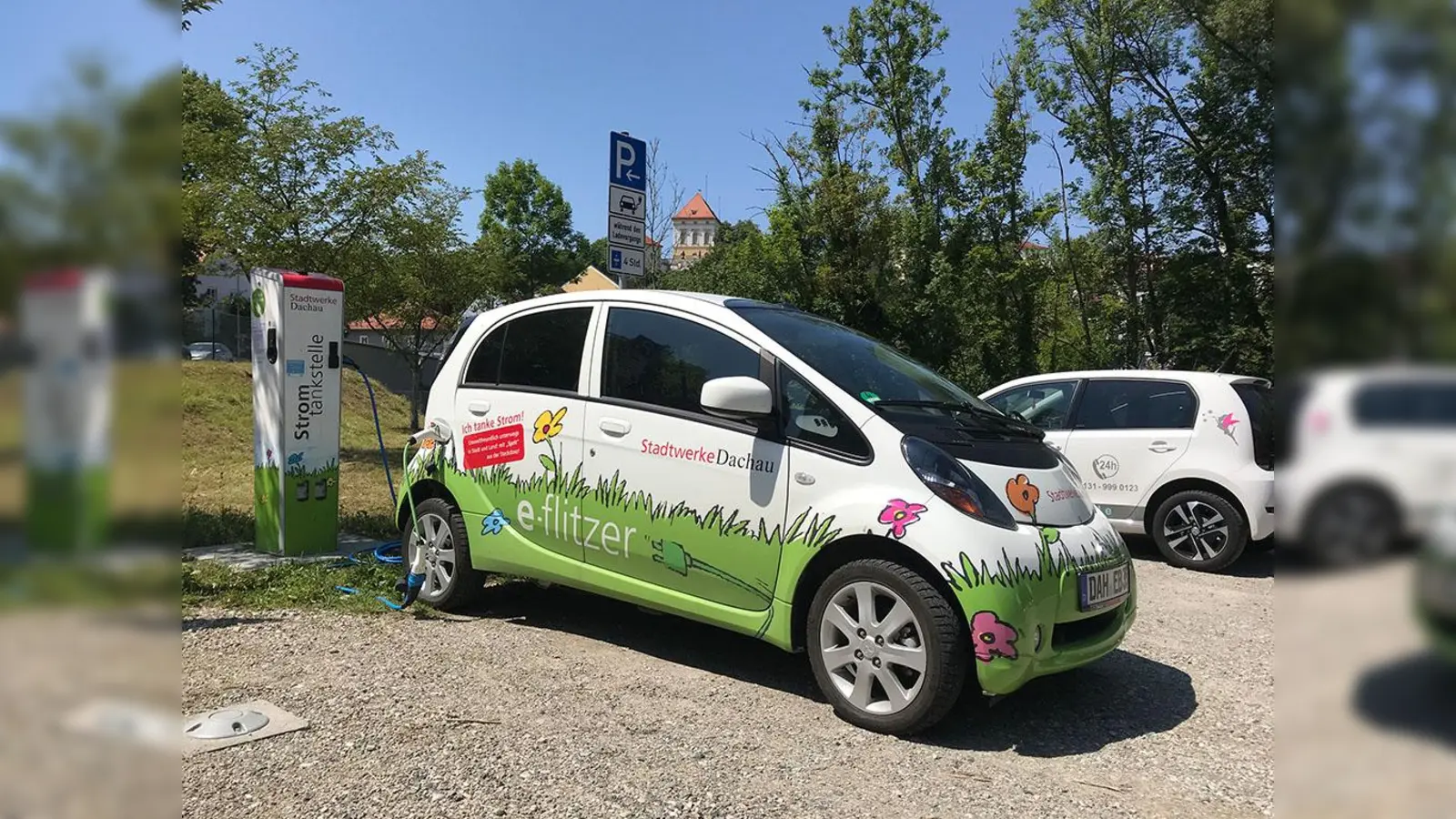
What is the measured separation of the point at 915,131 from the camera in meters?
18.2

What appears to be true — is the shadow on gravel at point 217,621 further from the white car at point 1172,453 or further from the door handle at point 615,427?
the white car at point 1172,453

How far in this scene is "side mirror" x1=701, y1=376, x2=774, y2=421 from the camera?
13.2ft

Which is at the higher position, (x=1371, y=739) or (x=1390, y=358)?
(x=1390, y=358)

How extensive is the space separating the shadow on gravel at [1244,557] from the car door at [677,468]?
13.6ft

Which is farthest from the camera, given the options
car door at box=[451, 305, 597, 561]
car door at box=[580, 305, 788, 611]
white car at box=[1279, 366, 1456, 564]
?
car door at box=[451, 305, 597, 561]

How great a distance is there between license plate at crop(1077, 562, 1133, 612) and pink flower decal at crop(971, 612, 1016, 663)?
43 cm

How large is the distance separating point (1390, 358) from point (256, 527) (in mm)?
8057

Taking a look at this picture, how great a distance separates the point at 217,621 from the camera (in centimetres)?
528

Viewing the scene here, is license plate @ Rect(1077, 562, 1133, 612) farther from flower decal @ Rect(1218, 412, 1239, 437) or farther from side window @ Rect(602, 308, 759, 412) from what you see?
flower decal @ Rect(1218, 412, 1239, 437)

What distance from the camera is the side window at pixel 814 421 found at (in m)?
4.02

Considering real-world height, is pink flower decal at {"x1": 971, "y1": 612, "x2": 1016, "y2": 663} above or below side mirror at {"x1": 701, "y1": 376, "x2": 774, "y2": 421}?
below


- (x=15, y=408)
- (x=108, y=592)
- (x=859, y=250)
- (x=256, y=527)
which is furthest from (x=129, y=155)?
(x=859, y=250)

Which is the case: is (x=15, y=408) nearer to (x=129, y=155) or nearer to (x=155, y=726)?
(x=129, y=155)

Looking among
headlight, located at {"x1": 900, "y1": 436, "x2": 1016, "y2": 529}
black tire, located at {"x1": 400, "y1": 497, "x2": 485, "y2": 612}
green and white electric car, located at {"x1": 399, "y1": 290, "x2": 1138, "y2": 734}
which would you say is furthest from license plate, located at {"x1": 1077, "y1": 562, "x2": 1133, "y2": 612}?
black tire, located at {"x1": 400, "y1": 497, "x2": 485, "y2": 612}
